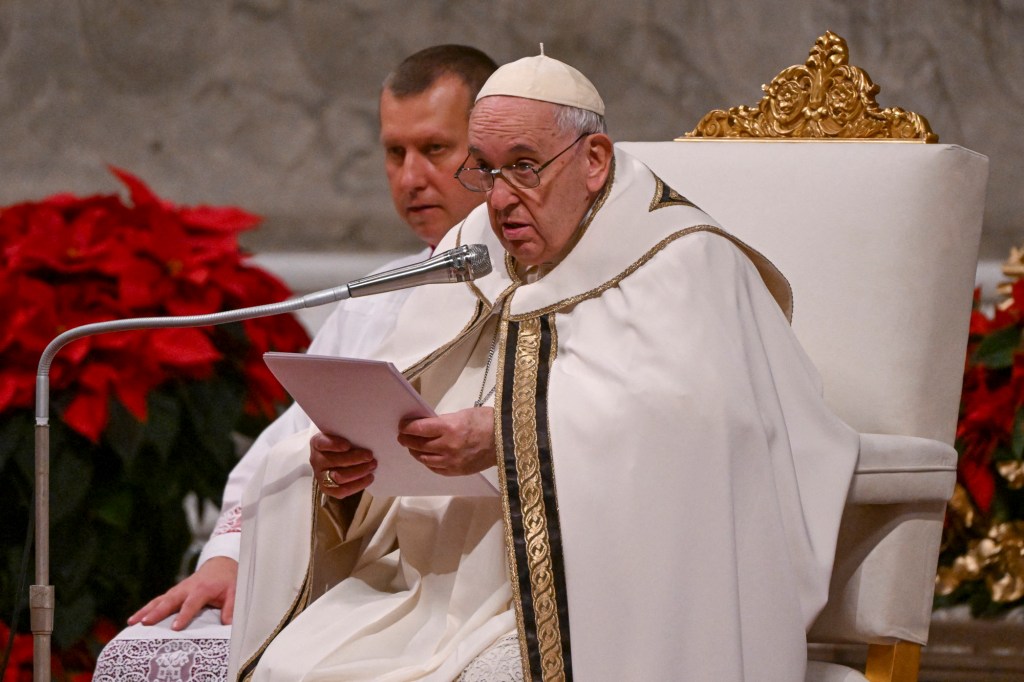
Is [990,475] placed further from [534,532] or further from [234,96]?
[234,96]

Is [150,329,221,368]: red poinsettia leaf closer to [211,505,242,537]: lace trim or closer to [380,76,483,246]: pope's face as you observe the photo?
[211,505,242,537]: lace trim

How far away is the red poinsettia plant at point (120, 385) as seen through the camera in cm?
336

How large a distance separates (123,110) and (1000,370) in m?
2.92

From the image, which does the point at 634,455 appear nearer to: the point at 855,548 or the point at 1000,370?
the point at 855,548

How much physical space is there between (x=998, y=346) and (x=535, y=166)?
67.5 inches

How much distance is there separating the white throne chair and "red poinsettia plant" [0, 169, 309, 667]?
1160 millimetres

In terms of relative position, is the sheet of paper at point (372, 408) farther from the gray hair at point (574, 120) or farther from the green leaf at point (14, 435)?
the green leaf at point (14, 435)

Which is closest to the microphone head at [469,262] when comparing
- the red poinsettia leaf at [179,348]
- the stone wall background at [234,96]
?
the red poinsettia leaf at [179,348]

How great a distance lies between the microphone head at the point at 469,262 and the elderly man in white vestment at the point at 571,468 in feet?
0.86

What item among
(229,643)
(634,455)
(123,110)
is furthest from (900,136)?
(123,110)

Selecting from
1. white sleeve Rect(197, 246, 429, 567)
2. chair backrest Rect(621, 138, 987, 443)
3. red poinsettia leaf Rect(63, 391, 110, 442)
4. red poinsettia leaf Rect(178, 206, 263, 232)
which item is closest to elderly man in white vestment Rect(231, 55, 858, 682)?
chair backrest Rect(621, 138, 987, 443)

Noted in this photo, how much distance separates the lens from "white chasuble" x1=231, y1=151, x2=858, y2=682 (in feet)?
7.27

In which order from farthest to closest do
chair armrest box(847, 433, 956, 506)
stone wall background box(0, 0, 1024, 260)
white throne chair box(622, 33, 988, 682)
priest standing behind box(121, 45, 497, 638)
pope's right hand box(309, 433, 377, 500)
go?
1. stone wall background box(0, 0, 1024, 260)
2. priest standing behind box(121, 45, 497, 638)
3. white throne chair box(622, 33, 988, 682)
4. chair armrest box(847, 433, 956, 506)
5. pope's right hand box(309, 433, 377, 500)

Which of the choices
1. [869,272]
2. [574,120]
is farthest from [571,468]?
[869,272]
